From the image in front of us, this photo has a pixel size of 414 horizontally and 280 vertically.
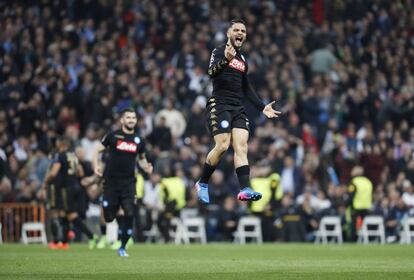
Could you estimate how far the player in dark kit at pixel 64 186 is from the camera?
72.7 feet

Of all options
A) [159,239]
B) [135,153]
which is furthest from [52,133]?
[135,153]

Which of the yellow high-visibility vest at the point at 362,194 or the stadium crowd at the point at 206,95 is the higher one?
the stadium crowd at the point at 206,95

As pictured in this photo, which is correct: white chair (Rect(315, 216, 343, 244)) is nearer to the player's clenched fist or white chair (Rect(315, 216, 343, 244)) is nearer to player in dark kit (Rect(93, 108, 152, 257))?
player in dark kit (Rect(93, 108, 152, 257))

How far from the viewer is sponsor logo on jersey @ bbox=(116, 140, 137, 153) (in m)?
19.3

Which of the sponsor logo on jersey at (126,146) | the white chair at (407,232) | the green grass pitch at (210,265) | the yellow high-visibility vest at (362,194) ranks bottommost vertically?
the green grass pitch at (210,265)

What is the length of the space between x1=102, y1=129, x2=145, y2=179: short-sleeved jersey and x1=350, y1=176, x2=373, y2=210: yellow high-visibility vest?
8841 mm

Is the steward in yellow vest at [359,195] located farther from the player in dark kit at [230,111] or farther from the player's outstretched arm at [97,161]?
the player in dark kit at [230,111]

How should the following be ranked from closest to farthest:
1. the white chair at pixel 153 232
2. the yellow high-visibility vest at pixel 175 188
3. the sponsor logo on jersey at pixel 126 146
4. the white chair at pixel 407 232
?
the sponsor logo on jersey at pixel 126 146, the yellow high-visibility vest at pixel 175 188, the white chair at pixel 407 232, the white chair at pixel 153 232

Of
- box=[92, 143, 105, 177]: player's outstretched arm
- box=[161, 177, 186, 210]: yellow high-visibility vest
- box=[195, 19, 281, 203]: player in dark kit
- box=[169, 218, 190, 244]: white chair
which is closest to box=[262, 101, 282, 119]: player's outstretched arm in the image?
box=[195, 19, 281, 203]: player in dark kit

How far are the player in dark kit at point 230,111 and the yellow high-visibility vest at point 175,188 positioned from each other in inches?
458

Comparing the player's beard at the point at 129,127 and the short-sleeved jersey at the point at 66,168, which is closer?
the player's beard at the point at 129,127

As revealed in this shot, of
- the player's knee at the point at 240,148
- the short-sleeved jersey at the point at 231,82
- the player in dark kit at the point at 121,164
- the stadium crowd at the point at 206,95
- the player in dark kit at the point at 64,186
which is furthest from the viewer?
the stadium crowd at the point at 206,95

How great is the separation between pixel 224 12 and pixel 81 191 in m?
11.5

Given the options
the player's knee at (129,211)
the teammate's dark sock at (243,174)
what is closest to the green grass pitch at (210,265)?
the player's knee at (129,211)
